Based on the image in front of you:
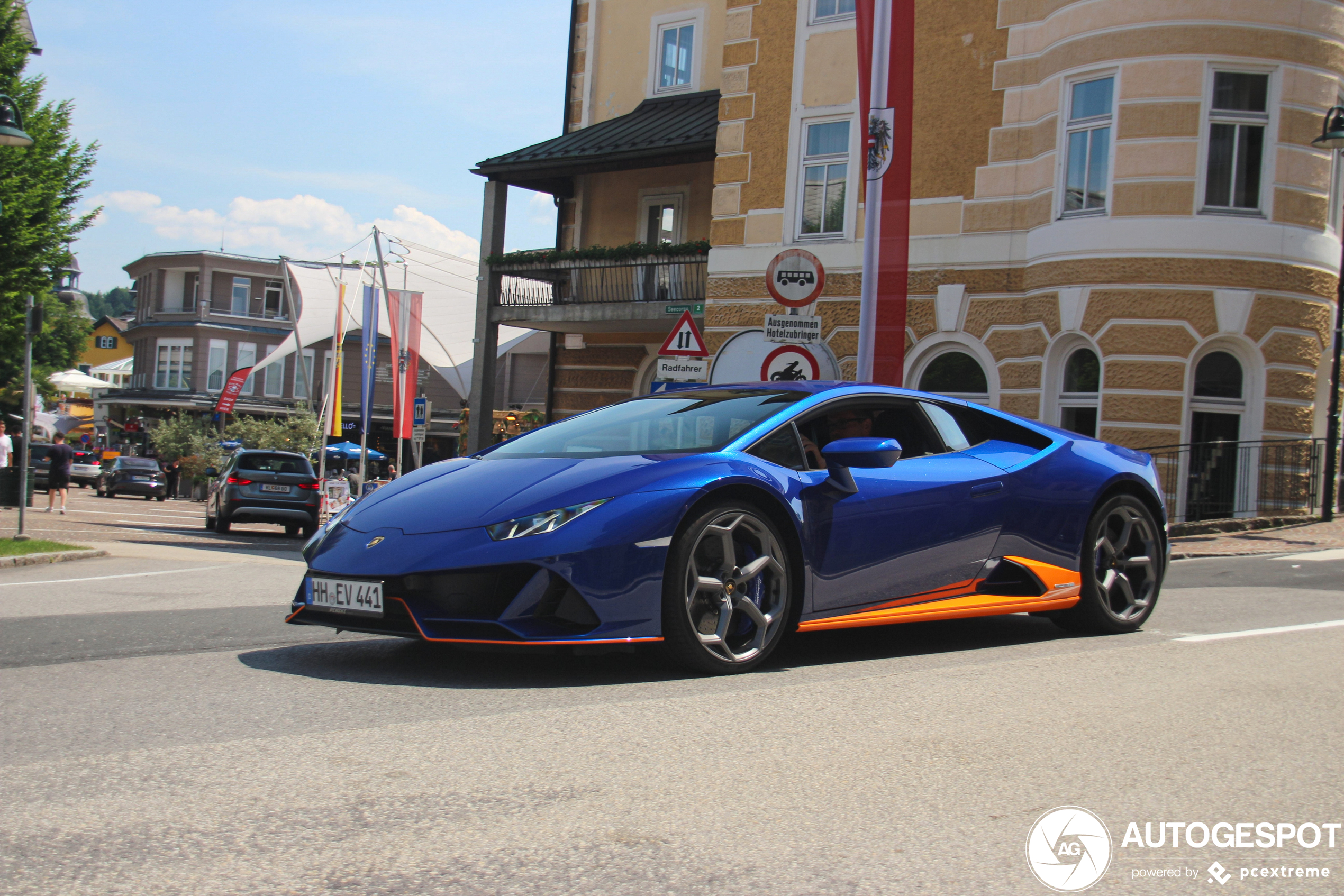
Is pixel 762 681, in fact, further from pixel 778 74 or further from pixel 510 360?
pixel 510 360

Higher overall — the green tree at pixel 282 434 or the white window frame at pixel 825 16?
the white window frame at pixel 825 16

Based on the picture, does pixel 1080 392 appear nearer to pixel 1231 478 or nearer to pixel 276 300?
→ pixel 1231 478

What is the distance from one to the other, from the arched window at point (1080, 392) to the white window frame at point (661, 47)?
11.9 m

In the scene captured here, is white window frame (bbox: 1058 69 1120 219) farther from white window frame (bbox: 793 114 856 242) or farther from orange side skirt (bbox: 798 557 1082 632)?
orange side skirt (bbox: 798 557 1082 632)

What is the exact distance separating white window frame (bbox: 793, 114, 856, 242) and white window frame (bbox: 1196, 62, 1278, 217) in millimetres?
5539

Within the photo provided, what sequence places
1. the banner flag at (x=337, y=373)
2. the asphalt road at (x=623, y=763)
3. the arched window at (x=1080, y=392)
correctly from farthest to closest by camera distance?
Answer: the banner flag at (x=337, y=373)
the arched window at (x=1080, y=392)
the asphalt road at (x=623, y=763)

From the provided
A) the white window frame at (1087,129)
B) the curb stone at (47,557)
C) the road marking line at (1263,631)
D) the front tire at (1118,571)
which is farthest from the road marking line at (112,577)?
the white window frame at (1087,129)

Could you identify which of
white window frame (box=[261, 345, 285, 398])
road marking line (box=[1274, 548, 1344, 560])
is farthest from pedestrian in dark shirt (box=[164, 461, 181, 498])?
road marking line (box=[1274, 548, 1344, 560])

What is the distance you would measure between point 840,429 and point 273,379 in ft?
204

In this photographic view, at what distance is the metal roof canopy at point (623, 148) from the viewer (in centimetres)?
2314

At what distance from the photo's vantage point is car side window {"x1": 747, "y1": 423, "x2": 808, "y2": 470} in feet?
17.9

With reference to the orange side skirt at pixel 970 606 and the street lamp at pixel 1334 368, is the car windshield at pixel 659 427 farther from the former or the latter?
the street lamp at pixel 1334 368

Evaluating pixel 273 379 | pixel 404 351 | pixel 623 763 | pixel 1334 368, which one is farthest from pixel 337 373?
pixel 273 379

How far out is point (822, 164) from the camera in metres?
20.7
